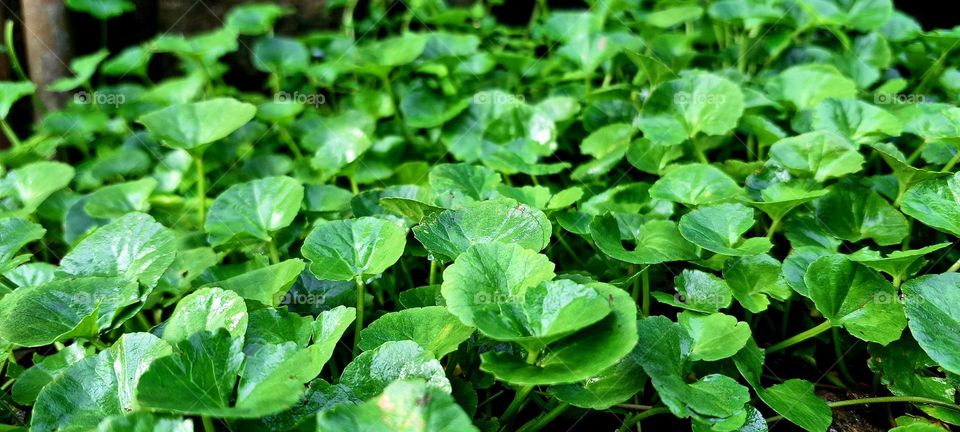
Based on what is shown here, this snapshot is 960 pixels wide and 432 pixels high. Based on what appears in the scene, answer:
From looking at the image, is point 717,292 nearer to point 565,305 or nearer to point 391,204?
point 565,305

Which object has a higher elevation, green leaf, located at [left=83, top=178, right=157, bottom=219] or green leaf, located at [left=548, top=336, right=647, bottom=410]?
green leaf, located at [left=548, top=336, right=647, bottom=410]

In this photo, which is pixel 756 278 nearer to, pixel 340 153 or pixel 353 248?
pixel 353 248

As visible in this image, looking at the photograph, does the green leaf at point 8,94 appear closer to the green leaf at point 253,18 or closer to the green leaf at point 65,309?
the green leaf at point 253,18

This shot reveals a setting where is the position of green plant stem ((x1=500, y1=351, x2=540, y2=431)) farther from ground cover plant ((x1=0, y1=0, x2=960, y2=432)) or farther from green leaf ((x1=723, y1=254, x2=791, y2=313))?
green leaf ((x1=723, y1=254, x2=791, y2=313))

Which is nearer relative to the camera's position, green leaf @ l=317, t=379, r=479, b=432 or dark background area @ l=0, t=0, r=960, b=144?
green leaf @ l=317, t=379, r=479, b=432

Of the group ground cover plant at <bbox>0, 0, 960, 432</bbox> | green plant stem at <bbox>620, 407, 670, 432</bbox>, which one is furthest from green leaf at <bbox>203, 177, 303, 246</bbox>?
green plant stem at <bbox>620, 407, 670, 432</bbox>
